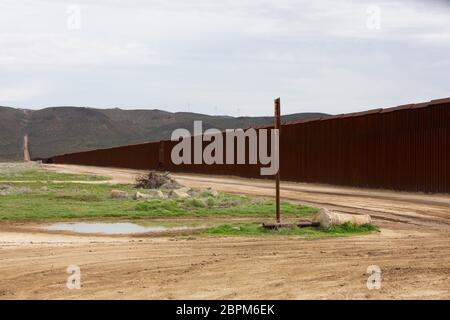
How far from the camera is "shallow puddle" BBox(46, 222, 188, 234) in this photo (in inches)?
645

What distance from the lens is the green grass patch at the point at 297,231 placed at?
1481cm

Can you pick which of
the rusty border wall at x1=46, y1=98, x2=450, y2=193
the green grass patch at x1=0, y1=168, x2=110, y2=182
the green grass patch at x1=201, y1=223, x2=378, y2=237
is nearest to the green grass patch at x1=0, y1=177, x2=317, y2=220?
the green grass patch at x1=201, y1=223, x2=378, y2=237

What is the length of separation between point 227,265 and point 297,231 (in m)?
4.85

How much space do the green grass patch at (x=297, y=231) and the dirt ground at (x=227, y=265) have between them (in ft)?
1.83

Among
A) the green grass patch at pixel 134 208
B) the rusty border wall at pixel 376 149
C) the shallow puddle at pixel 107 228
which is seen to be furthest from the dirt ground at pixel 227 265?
the rusty border wall at pixel 376 149

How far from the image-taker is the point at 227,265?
33.9 feet

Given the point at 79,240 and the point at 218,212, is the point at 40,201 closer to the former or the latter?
the point at 218,212

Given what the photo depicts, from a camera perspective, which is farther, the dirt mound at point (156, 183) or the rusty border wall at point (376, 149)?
the dirt mound at point (156, 183)

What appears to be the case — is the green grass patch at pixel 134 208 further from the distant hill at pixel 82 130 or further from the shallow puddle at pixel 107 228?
the distant hill at pixel 82 130

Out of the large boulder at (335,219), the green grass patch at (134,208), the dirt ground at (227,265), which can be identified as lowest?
the dirt ground at (227,265)

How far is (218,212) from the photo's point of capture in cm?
2036

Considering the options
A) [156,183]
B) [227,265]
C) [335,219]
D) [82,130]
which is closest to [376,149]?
[156,183]

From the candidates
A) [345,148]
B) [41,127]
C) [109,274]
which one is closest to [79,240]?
[109,274]

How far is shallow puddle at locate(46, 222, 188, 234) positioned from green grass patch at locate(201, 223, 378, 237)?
1357 mm
